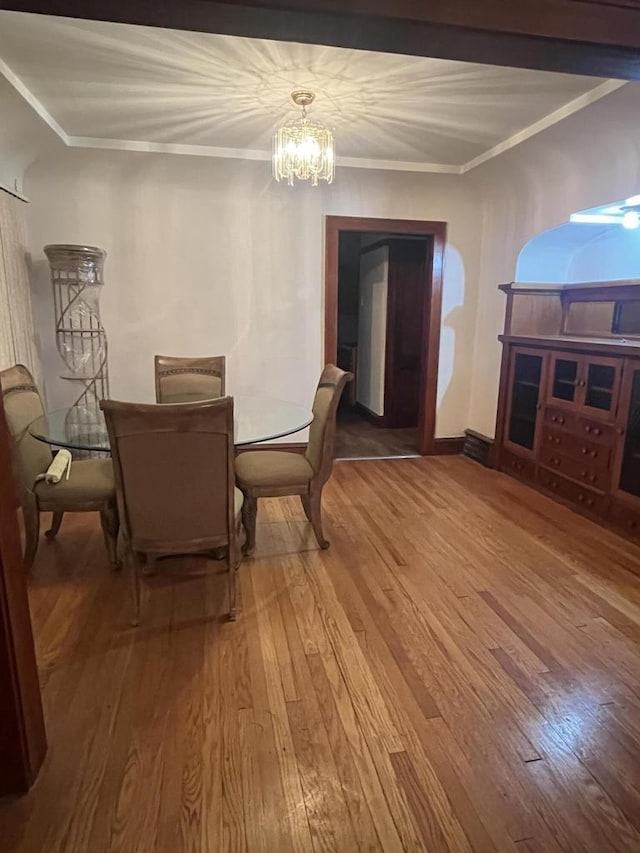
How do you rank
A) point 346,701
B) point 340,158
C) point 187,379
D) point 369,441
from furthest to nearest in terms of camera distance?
point 369,441 → point 340,158 → point 187,379 → point 346,701

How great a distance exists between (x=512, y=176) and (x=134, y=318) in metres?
3.15

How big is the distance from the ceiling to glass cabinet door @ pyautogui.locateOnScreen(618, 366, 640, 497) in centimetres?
155

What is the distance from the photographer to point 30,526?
2.62m

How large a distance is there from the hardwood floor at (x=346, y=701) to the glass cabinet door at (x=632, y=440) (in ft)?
1.22

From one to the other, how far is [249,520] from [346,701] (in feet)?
4.02

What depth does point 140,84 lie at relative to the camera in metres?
2.75

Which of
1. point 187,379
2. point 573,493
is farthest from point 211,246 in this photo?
point 573,493

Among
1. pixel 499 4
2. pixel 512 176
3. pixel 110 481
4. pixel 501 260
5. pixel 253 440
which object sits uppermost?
pixel 512 176

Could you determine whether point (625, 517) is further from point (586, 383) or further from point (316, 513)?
point (316, 513)

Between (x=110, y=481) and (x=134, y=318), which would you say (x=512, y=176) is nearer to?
(x=134, y=318)

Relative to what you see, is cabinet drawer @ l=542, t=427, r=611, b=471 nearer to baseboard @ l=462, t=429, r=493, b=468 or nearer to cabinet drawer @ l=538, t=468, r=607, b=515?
cabinet drawer @ l=538, t=468, r=607, b=515

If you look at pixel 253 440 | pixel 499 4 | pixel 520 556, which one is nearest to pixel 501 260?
pixel 520 556

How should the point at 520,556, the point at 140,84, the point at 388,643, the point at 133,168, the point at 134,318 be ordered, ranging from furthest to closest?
the point at 134,318, the point at 133,168, the point at 520,556, the point at 140,84, the point at 388,643

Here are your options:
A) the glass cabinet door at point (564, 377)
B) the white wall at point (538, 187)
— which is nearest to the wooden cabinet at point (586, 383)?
the glass cabinet door at point (564, 377)
